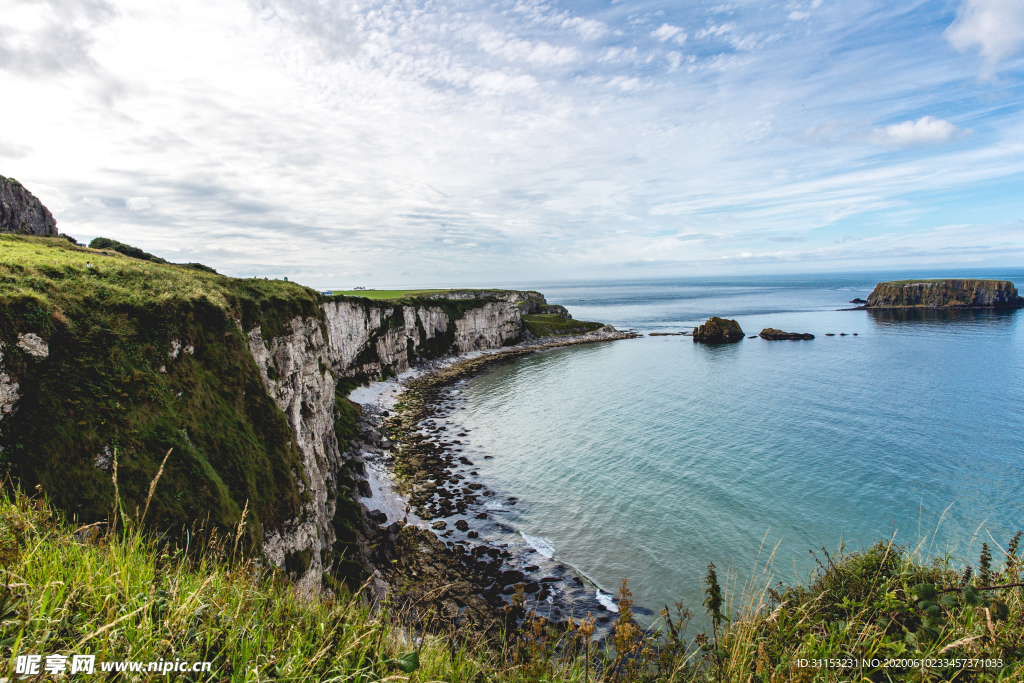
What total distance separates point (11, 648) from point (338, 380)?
6033 cm

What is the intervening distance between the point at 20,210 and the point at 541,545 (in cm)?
5364

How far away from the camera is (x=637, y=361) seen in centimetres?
8556

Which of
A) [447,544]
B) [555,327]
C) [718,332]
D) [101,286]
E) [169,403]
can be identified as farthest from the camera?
[555,327]

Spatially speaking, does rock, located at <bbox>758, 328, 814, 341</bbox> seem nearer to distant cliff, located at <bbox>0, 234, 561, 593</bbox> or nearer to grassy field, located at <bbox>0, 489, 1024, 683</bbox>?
distant cliff, located at <bbox>0, 234, 561, 593</bbox>

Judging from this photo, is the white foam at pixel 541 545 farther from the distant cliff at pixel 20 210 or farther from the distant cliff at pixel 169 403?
the distant cliff at pixel 20 210

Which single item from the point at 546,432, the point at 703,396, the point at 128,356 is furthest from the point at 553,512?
the point at 703,396

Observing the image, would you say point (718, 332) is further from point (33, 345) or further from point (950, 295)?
point (33, 345)

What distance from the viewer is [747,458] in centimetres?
3628

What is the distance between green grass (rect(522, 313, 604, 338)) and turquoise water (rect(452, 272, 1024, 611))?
138ft

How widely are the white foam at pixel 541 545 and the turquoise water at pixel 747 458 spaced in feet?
0.56

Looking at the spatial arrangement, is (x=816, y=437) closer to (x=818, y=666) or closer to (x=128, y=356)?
(x=818, y=666)

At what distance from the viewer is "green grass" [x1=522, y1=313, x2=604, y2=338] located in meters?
119

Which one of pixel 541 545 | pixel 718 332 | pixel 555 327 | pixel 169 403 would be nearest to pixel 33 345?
pixel 169 403

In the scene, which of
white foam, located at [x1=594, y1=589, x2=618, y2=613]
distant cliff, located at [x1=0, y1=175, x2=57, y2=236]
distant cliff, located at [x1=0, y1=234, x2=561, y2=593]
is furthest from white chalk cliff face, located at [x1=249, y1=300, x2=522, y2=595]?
distant cliff, located at [x1=0, y1=175, x2=57, y2=236]
